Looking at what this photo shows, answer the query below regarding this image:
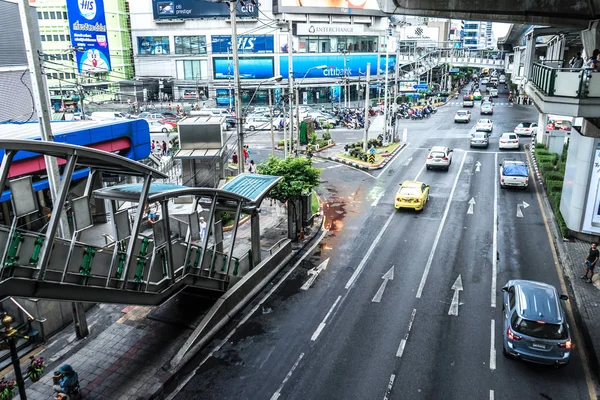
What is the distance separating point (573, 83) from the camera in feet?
56.0

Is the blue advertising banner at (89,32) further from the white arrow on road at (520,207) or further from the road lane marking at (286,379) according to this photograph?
the white arrow on road at (520,207)

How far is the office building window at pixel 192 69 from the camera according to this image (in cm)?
8050

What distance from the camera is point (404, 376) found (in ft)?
43.2

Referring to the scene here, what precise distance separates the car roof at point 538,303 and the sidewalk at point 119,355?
1008 centimetres

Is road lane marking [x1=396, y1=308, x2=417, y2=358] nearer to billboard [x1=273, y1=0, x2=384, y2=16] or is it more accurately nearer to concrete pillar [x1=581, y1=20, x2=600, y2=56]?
concrete pillar [x1=581, y1=20, x2=600, y2=56]

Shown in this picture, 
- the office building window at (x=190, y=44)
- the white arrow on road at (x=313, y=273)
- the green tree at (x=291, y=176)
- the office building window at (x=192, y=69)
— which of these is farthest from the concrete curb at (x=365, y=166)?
the office building window at (x=190, y=44)

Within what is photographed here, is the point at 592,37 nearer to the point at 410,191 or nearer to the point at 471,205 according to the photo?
the point at 471,205

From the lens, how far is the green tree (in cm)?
2183

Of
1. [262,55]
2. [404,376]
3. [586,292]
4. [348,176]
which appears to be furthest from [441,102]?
[404,376]

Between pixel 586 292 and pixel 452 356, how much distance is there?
7006mm

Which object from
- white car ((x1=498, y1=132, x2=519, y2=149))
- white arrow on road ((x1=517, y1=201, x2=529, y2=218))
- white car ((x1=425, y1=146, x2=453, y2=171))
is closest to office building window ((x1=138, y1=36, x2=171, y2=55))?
white car ((x1=498, y1=132, x2=519, y2=149))

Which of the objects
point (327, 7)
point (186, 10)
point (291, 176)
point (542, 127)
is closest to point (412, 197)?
point (291, 176)

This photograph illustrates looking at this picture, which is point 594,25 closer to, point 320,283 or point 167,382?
point 320,283

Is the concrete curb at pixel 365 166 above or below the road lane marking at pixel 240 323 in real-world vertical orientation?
above
